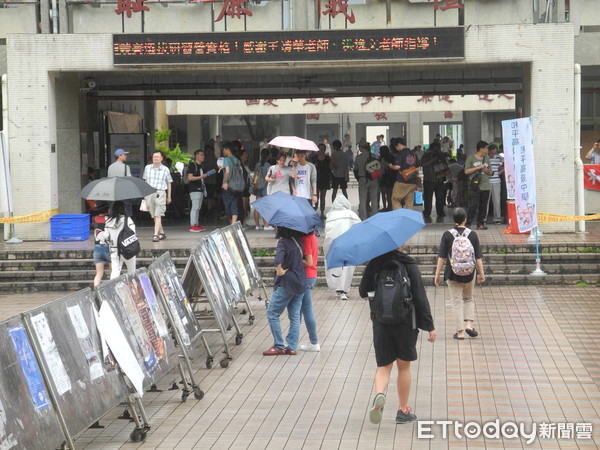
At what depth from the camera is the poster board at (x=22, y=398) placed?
538 centimetres

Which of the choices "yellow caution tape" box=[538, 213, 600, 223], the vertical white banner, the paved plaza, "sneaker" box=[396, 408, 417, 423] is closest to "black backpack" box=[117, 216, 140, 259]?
the paved plaza

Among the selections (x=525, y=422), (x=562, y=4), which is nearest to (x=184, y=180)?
(x=562, y=4)

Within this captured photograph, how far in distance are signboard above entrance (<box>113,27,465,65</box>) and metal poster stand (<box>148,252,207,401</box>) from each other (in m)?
8.48

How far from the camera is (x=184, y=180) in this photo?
22.8 metres

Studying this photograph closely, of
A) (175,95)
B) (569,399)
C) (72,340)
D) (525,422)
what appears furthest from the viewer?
(175,95)

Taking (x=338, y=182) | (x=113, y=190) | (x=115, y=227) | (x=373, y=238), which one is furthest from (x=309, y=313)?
(x=338, y=182)

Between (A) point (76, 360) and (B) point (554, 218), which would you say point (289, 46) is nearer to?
(B) point (554, 218)

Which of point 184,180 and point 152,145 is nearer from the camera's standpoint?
point 184,180

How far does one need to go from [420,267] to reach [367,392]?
6.53m

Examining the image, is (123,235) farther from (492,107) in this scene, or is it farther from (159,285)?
(492,107)

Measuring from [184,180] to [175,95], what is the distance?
201cm

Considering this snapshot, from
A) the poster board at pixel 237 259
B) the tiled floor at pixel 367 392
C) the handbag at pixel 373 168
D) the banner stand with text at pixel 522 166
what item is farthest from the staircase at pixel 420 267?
the handbag at pixel 373 168

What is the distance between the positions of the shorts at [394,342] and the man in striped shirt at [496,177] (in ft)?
38.4

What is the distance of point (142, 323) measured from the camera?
293 inches
